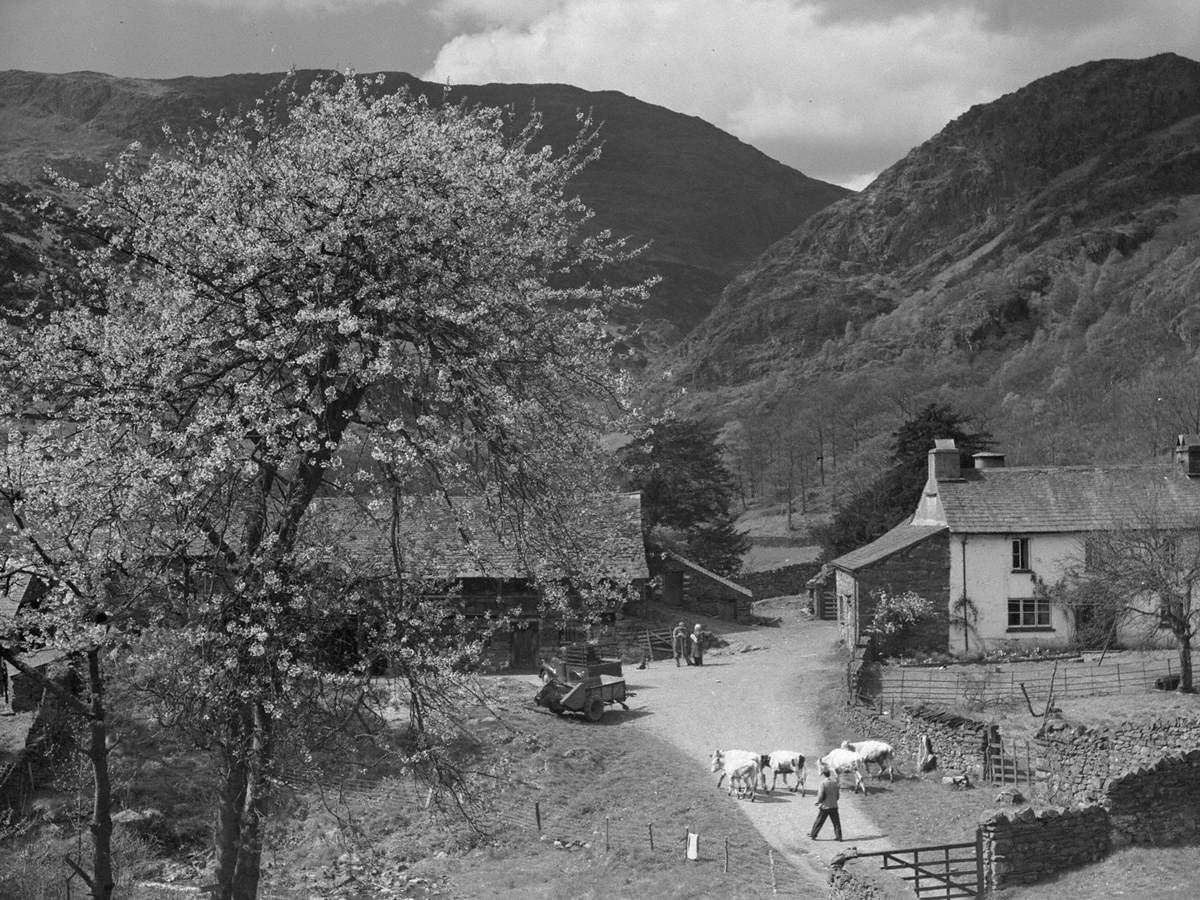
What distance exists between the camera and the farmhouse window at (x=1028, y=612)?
38.2m

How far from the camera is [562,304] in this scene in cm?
1473

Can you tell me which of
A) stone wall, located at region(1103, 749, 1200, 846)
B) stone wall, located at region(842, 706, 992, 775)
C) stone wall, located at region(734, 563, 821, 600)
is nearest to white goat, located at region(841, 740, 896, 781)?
stone wall, located at region(842, 706, 992, 775)

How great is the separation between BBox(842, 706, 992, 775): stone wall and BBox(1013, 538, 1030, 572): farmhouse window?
10.6 metres

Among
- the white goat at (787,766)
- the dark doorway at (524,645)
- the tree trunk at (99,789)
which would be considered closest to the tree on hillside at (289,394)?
the tree trunk at (99,789)

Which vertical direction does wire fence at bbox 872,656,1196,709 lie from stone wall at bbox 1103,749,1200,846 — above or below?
above

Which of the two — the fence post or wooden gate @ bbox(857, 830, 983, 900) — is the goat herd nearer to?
wooden gate @ bbox(857, 830, 983, 900)

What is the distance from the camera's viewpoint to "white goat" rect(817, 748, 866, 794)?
78.2 ft

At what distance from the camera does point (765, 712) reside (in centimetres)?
3052

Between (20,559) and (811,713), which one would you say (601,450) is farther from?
(811,713)

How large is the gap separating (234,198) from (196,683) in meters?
5.10

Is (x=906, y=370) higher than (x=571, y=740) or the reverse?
higher

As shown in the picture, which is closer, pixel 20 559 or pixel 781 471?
pixel 20 559

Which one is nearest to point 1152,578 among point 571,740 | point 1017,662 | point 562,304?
point 1017,662

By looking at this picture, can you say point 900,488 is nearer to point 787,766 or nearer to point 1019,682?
point 1019,682
